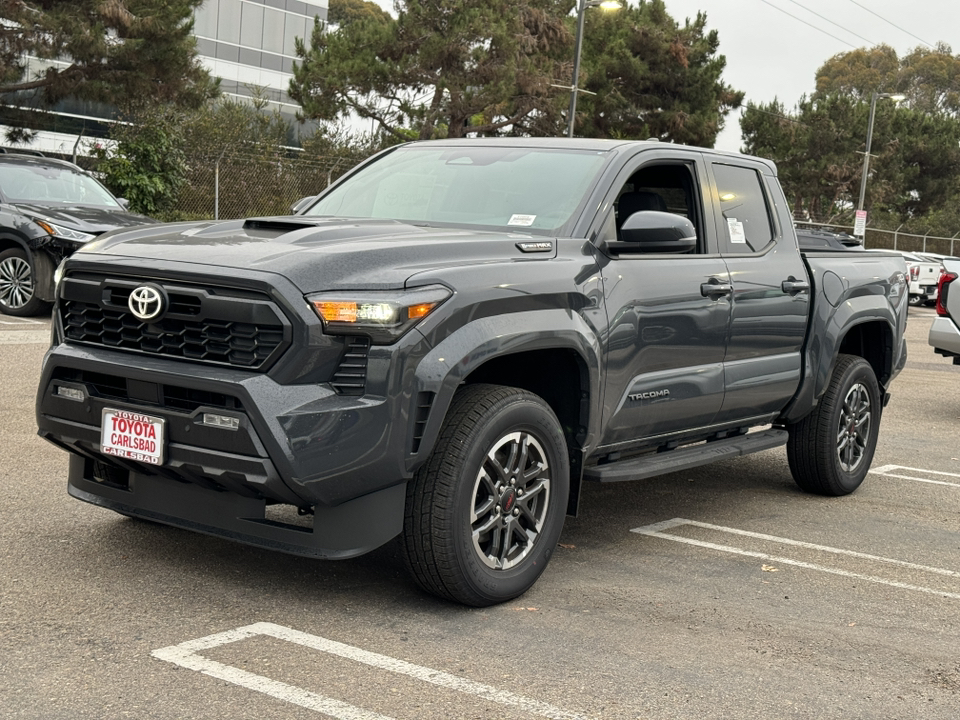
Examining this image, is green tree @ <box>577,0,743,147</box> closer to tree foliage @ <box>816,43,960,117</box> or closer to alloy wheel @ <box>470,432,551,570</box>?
alloy wheel @ <box>470,432,551,570</box>

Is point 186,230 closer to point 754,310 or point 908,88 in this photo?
point 754,310

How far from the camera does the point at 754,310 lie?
609 cm

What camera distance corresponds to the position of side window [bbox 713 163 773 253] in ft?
20.4

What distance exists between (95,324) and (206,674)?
153 centimetres

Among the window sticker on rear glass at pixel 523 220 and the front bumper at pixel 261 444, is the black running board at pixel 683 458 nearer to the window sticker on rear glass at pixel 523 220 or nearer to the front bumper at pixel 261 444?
the window sticker on rear glass at pixel 523 220

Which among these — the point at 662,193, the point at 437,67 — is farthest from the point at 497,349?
the point at 437,67

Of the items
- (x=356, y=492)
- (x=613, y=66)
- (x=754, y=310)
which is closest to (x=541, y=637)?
(x=356, y=492)

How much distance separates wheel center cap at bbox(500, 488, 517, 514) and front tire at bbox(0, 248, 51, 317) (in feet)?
35.0

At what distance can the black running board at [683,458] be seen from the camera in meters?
5.28

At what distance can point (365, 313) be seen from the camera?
4.18 m

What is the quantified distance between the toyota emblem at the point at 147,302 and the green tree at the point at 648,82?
39853 mm

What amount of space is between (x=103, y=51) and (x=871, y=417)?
20.7 m

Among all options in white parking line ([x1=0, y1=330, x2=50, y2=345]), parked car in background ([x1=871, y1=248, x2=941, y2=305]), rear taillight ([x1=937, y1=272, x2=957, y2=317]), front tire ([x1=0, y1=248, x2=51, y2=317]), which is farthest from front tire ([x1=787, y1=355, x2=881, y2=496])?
parked car in background ([x1=871, y1=248, x2=941, y2=305])

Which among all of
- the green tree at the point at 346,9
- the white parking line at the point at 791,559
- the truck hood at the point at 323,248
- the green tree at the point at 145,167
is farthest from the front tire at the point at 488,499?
the green tree at the point at 346,9
